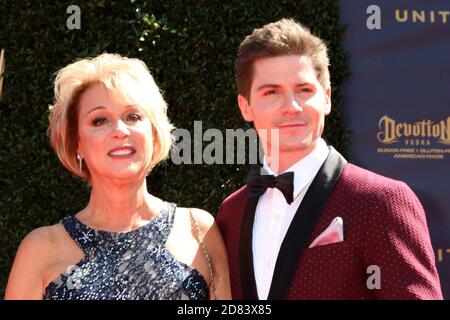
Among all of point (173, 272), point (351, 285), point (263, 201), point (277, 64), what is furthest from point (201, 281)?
point (277, 64)

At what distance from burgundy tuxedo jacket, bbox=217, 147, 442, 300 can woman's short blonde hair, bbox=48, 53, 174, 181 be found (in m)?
0.63

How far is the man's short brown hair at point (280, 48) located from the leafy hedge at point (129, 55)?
1411 mm

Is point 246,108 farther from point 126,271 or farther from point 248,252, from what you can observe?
point 126,271

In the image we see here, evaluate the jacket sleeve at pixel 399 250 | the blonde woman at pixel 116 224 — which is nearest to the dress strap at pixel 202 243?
the blonde woman at pixel 116 224

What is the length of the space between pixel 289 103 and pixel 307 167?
0.22 meters

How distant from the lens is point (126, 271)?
94.0 inches

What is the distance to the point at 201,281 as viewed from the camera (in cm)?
241

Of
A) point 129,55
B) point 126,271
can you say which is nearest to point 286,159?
point 126,271

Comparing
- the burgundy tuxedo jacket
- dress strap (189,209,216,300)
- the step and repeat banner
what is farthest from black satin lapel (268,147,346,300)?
the step and repeat banner

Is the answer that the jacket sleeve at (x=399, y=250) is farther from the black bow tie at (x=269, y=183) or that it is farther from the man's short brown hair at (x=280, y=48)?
the man's short brown hair at (x=280, y=48)

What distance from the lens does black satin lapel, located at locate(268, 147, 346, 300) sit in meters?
2.14

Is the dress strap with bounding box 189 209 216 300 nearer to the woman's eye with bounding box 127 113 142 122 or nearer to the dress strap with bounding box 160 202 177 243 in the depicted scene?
the dress strap with bounding box 160 202 177 243

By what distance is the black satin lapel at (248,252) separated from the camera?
223 centimetres

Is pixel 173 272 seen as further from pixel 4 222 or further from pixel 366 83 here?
pixel 366 83
